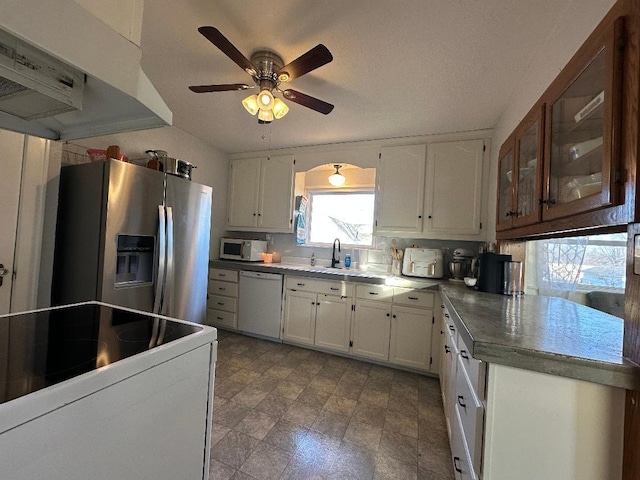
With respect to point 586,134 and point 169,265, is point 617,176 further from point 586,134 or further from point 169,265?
point 169,265

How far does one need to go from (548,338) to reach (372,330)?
6.06ft

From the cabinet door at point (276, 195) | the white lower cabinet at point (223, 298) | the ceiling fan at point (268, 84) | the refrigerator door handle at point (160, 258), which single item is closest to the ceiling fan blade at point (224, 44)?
the ceiling fan at point (268, 84)

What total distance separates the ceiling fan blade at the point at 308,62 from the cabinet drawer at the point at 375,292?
196cm

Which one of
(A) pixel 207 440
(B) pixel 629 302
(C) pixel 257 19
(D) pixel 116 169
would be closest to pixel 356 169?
(C) pixel 257 19

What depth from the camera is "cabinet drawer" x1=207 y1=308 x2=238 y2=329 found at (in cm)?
331

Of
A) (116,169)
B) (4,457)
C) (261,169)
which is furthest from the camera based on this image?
(261,169)

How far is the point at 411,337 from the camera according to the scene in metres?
2.54

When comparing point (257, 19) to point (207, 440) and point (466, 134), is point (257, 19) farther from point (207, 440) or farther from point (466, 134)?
point (466, 134)

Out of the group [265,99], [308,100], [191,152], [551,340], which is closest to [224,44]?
[265,99]

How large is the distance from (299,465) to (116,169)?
216 cm

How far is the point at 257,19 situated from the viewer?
1476 millimetres

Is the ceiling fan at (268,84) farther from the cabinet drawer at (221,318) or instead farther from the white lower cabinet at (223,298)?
the cabinet drawer at (221,318)

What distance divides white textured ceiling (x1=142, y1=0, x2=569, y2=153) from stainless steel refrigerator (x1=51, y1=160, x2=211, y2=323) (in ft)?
2.83

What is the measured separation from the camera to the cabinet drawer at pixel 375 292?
104 inches
